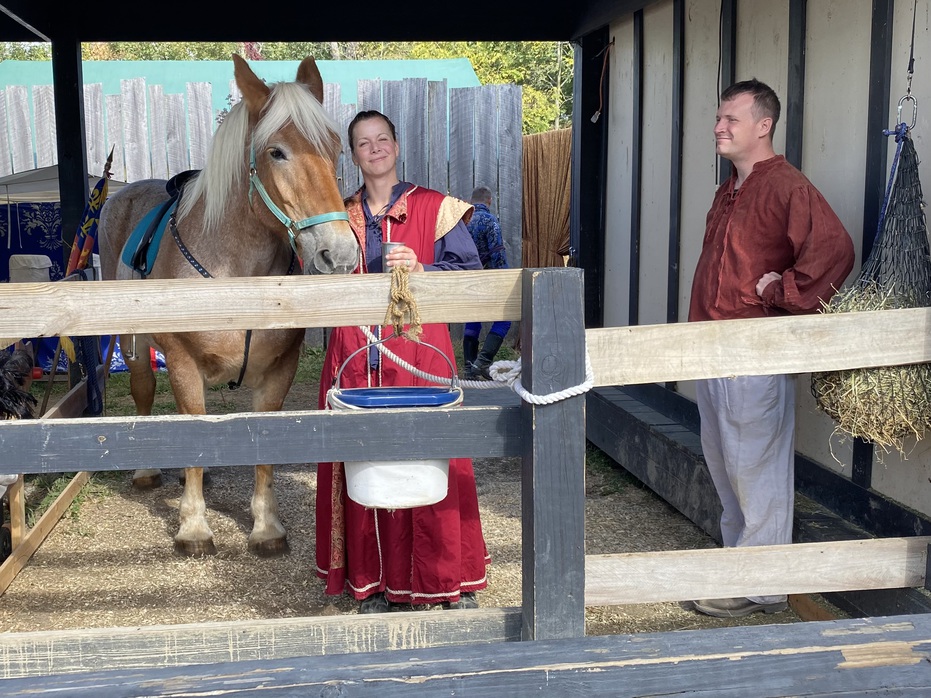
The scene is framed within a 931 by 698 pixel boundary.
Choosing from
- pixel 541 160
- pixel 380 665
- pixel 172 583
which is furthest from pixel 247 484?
pixel 541 160

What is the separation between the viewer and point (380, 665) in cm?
165

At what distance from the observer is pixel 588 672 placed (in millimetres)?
1660

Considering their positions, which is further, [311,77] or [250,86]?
[311,77]

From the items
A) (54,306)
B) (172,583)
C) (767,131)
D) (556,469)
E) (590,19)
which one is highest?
(590,19)

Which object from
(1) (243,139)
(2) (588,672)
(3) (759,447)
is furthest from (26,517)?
(2) (588,672)

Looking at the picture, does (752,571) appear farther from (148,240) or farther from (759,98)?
(148,240)

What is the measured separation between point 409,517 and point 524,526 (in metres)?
1.26

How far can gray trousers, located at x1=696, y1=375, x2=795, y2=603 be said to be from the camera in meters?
3.15

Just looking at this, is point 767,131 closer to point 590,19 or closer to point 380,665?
point 380,665

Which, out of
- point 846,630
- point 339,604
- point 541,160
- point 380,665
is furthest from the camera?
point 541,160

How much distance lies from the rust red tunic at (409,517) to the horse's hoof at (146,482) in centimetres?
220

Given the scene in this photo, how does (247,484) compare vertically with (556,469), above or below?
below

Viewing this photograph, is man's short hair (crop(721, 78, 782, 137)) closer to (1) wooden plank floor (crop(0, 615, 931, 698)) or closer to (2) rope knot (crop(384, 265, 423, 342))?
(2) rope knot (crop(384, 265, 423, 342))

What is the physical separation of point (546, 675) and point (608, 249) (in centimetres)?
507
